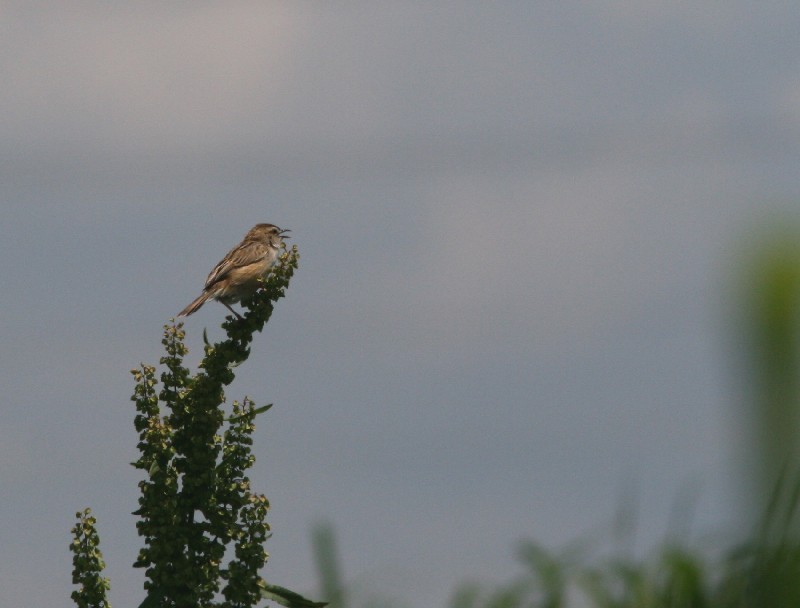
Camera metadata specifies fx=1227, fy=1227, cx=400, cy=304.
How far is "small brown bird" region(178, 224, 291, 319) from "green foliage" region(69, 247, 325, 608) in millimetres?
4105

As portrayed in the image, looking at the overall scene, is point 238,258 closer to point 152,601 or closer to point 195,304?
point 195,304

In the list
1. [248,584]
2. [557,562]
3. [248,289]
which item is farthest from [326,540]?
[248,289]

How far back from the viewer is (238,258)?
1434cm

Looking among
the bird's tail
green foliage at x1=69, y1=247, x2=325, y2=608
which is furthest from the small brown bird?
green foliage at x1=69, y1=247, x2=325, y2=608

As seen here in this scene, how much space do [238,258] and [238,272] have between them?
3.14 feet

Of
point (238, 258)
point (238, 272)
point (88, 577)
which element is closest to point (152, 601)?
point (88, 577)

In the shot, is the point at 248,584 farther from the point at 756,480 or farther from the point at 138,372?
the point at 756,480

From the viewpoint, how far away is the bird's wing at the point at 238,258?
13.8m

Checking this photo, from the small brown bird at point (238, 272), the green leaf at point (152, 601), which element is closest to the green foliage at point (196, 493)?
the green leaf at point (152, 601)

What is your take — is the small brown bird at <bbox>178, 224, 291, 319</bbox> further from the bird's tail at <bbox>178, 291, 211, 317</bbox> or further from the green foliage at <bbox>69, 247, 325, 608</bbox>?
the green foliage at <bbox>69, 247, 325, 608</bbox>

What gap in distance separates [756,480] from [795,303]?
0.21 meters

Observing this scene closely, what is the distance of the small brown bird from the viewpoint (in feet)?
43.0

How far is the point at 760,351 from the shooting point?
1.38 m

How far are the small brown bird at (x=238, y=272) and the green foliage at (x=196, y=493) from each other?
4.11 metres
